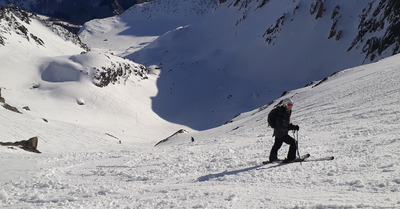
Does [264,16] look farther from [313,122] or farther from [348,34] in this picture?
[313,122]

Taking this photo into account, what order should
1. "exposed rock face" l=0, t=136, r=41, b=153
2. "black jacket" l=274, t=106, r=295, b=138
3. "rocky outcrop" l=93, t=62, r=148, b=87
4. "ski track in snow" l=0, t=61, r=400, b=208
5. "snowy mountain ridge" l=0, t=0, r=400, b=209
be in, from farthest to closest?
"rocky outcrop" l=93, t=62, r=148, b=87
"exposed rock face" l=0, t=136, r=41, b=153
"black jacket" l=274, t=106, r=295, b=138
"snowy mountain ridge" l=0, t=0, r=400, b=209
"ski track in snow" l=0, t=61, r=400, b=208

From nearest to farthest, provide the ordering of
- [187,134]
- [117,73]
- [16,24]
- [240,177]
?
[240,177], [187,134], [117,73], [16,24]

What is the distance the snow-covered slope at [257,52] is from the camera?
131 feet

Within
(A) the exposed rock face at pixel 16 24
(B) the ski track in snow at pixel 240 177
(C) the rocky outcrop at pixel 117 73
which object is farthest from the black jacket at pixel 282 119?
(A) the exposed rock face at pixel 16 24

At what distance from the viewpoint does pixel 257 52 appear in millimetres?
53312

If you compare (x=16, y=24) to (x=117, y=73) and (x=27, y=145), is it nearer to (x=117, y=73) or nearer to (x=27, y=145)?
(x=117, y=73)

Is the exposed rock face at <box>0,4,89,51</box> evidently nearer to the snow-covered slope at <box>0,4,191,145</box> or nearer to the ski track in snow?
the snow-covered slope at <box>0,4,191,145</box>

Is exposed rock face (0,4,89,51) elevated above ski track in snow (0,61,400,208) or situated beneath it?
elevated above

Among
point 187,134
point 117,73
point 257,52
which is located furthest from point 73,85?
point 257,52

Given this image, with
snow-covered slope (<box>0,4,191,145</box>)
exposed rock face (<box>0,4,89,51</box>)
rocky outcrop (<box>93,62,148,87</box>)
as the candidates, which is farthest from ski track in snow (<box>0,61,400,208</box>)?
exposed rock face (<box>0,4,89,51</box>)

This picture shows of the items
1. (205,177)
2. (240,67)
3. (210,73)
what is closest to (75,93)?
(210,73)

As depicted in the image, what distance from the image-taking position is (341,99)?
1830cm

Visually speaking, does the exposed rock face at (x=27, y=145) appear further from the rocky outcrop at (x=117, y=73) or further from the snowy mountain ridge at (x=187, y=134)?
the rocky outcrop at (x=117, y=73)

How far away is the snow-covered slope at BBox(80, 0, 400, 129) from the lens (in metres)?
40.0
